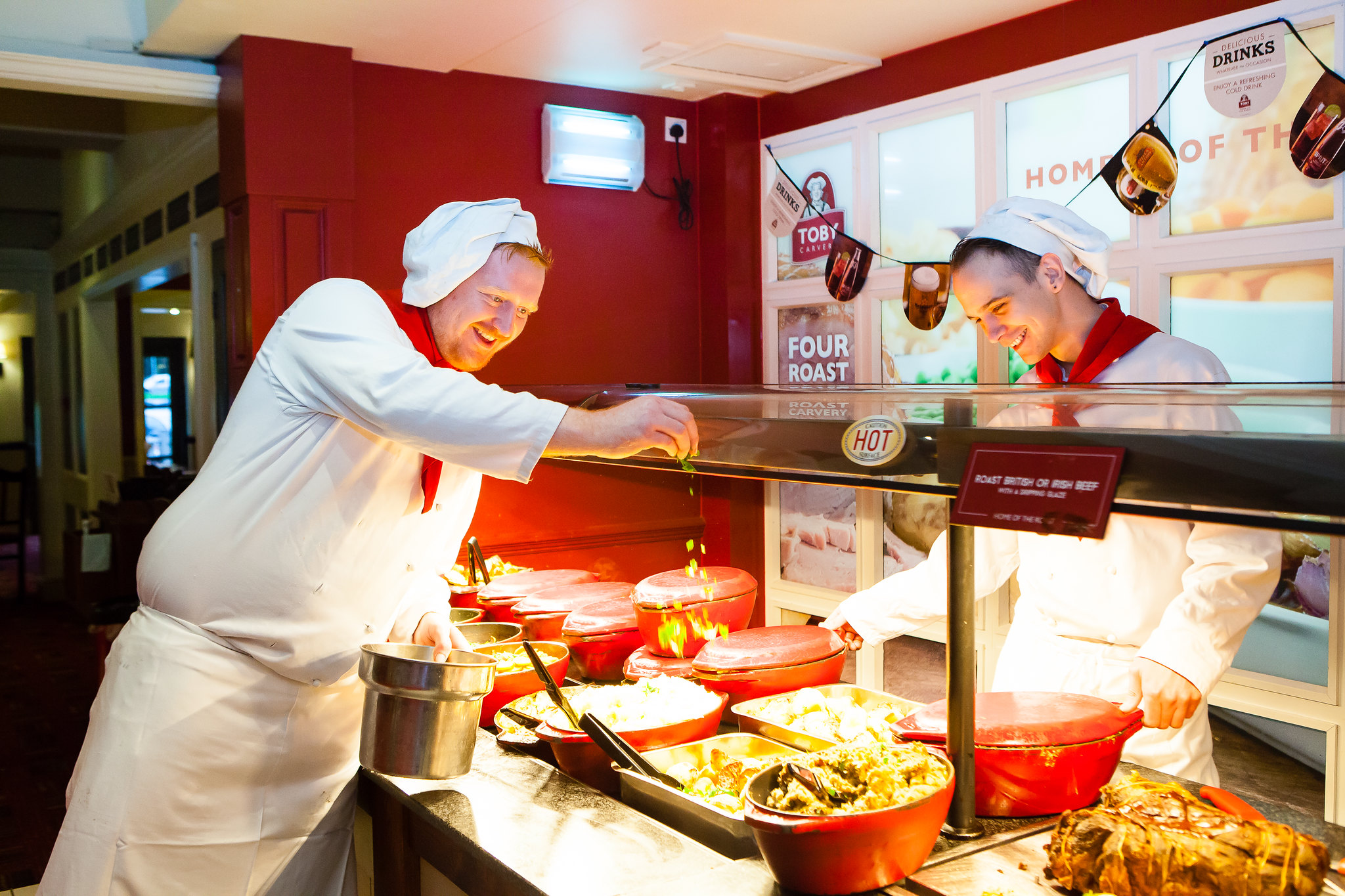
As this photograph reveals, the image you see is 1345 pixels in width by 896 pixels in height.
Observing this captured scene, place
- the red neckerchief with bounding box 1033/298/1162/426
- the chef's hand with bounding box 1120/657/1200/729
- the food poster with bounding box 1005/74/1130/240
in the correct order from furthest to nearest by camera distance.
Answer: the food poster with bounding box 1005/74/1130/240 → the red neckerchief with bounding box 1033/298/1162/426 → the chef's hand with bounding box 1120/657/1200/729

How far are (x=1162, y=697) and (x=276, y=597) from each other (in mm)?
1607

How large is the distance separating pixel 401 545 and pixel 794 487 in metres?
2.63

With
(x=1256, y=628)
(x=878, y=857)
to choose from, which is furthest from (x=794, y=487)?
(x=878, y=857)

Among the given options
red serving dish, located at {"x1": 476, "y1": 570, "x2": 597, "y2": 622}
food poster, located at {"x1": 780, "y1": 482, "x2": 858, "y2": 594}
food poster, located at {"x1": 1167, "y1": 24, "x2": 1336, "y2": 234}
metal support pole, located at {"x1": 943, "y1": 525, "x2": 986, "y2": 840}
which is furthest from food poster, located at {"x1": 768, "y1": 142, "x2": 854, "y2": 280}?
metal support pole, located at {"x1": 943, "y1": 525, "x2": 986, "y2": 840}

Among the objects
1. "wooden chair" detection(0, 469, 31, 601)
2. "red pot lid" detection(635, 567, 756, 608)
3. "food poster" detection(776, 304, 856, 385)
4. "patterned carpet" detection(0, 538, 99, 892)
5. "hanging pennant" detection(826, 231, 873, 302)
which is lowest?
"patterned carpet" detection(0, 538, 99, 892)

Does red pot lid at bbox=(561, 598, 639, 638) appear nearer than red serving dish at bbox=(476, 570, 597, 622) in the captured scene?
Yes

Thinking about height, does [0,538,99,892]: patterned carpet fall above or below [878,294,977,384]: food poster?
below

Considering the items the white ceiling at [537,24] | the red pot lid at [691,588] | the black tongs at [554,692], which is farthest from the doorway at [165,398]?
the black tongs at [554,692]

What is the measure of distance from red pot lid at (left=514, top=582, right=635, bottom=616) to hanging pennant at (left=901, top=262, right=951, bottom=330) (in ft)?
5.73

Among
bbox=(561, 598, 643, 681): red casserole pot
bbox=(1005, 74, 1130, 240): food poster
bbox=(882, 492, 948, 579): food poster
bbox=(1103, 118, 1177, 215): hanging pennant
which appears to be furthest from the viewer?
bbox=(882, 492, 948, 579): food poster

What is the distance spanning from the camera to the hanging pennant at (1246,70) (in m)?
2.96

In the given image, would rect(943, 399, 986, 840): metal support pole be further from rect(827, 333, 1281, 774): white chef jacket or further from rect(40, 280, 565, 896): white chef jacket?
rect(40, 280, 565, 896): white chef jacket

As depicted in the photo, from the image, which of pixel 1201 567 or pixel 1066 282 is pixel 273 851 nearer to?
pixel 1201 567

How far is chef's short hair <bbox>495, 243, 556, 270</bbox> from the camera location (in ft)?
6.93
